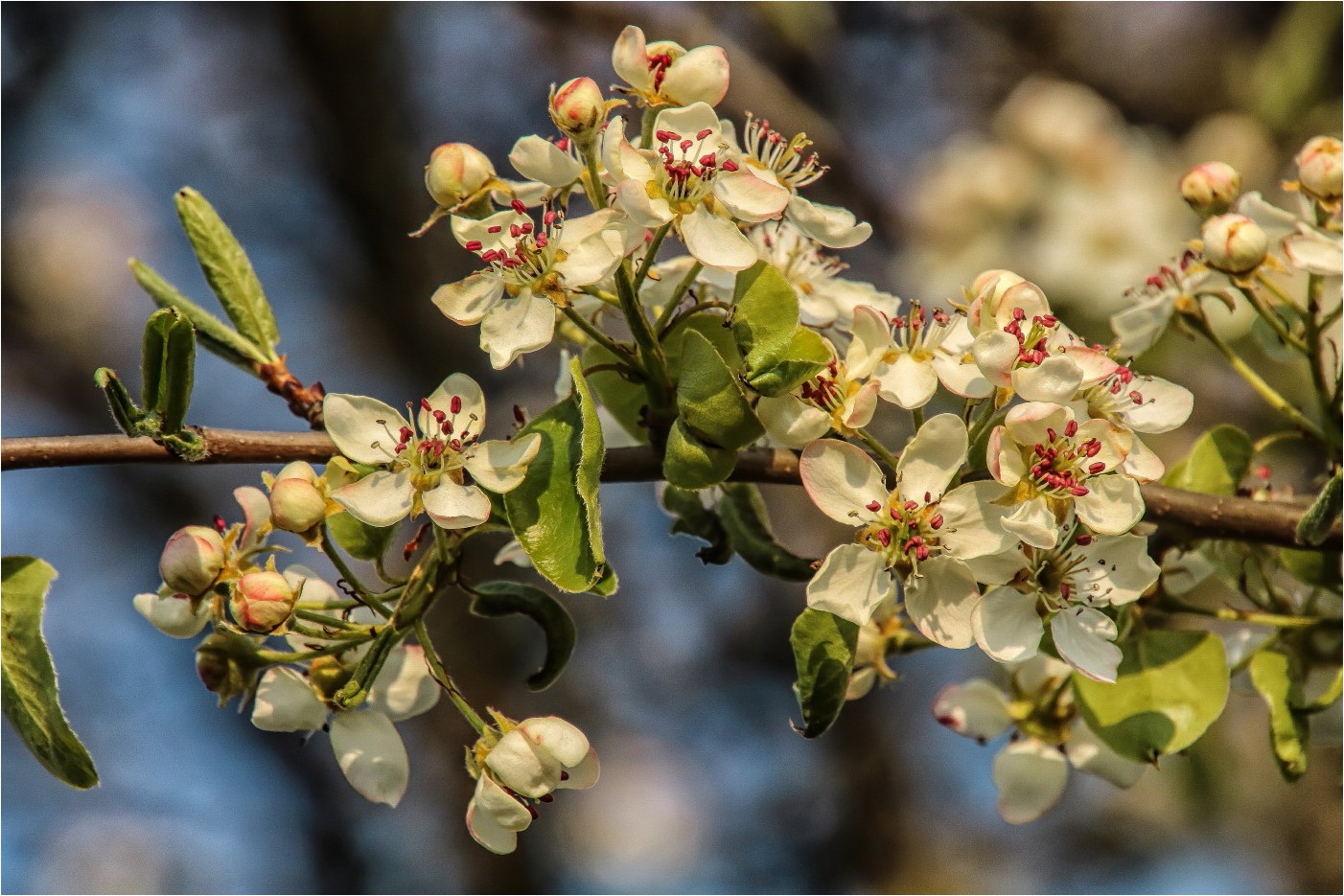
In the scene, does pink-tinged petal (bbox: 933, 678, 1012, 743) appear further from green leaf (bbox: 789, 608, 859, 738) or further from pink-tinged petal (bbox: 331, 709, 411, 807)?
pink-tinged petal (bbox: 331, 709, 411, 807)

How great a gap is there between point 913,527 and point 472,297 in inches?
18.4

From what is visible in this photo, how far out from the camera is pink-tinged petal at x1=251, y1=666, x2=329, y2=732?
4.45 ft

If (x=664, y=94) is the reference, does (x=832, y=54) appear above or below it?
below

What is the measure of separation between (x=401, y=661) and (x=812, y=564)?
463 millimetres

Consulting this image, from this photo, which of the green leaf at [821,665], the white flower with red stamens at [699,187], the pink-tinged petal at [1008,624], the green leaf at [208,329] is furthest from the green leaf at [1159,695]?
the green leaf at [208,329]

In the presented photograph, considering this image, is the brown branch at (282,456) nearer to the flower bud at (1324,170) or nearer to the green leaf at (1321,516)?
the green leaf at (1321,516)

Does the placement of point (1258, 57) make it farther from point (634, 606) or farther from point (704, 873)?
point (704, 873)

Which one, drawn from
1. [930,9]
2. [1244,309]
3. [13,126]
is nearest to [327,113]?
[13,126]

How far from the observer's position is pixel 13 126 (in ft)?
14.8

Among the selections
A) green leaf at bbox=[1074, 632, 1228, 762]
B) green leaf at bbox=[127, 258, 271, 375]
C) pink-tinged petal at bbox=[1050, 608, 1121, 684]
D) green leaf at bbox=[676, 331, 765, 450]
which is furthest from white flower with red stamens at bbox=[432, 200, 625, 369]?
green leaf at bbox=[1074, 632, 1228, 762]

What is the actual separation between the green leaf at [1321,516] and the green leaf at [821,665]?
48cm

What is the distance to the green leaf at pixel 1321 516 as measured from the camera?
130 centimetres

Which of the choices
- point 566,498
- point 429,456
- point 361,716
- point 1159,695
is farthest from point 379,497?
point 1159,695

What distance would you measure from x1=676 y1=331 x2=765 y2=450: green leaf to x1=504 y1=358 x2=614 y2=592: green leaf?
0.28ft
